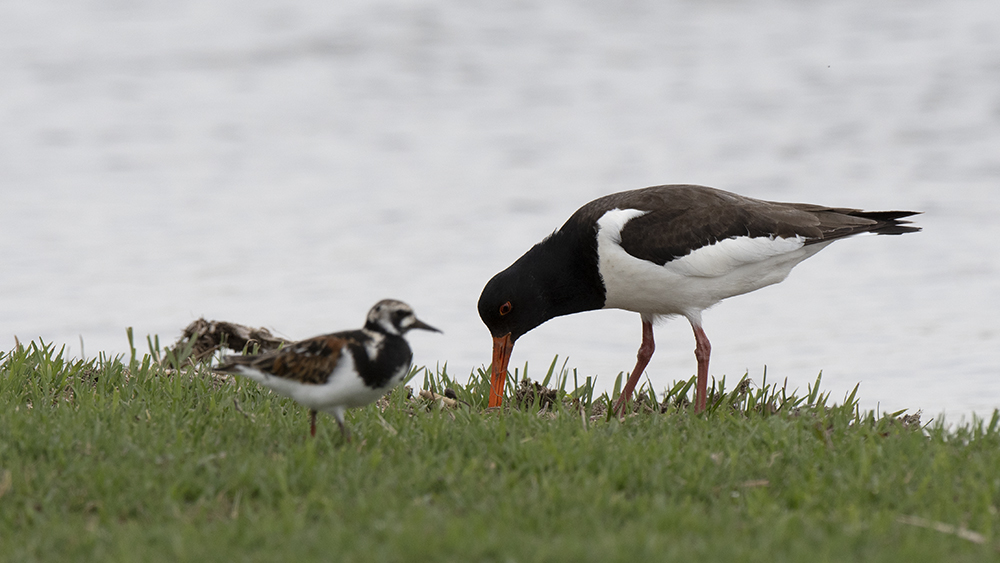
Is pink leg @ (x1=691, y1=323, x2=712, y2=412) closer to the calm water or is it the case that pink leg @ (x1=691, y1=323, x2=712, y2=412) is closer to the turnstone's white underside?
the calm water

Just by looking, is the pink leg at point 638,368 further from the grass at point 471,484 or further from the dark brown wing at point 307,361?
the dark brown wing at point 307,361

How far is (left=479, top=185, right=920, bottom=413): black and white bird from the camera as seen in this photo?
22.7 ft

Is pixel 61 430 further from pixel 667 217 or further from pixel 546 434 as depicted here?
pixel 667 217

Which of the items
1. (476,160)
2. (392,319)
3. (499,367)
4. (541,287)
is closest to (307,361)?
(392,319)

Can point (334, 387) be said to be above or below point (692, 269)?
below

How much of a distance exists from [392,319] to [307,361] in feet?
1.46

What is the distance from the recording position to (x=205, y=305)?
10977mm

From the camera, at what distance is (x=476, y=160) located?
15219 millimetres

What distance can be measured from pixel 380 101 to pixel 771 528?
47.8 ft

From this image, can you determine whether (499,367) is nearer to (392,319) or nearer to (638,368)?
(638,368)

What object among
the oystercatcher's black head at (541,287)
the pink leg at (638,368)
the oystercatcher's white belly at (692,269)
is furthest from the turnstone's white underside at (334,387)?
the oystercatcher's white belly at (692,269)

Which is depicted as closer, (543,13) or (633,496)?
(633,496)

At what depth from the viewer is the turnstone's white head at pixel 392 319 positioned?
16.8 ft

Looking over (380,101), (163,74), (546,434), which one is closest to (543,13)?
(380,101)
